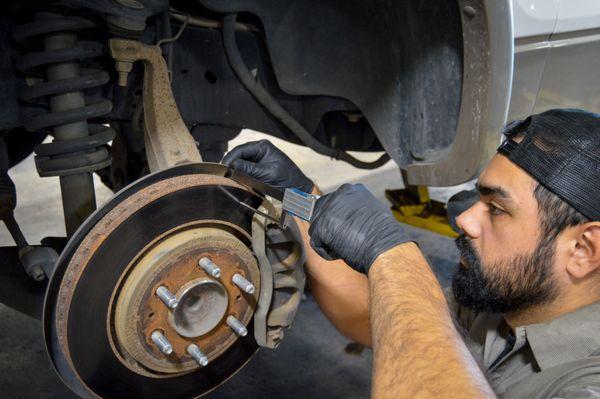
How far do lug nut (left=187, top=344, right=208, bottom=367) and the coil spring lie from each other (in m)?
0.37

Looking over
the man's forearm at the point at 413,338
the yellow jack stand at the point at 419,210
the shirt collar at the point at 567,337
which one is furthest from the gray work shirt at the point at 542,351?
the yellow jack stand at the point at 419,210

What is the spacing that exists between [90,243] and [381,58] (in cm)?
87

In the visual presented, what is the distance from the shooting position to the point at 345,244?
36.7 inches

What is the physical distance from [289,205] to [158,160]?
26cm

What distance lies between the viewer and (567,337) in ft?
2.75

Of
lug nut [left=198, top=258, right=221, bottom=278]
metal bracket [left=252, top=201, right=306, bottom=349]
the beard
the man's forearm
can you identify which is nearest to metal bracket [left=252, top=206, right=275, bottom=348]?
metal bracket [left=252, top=201, right=306, bottom=349]

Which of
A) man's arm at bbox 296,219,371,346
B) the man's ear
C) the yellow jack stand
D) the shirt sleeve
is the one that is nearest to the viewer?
the shirt sleeve

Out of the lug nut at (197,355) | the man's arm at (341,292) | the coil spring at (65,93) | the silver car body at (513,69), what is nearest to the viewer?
the coil spring at (65,93)

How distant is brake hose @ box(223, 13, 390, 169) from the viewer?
4.30 feet

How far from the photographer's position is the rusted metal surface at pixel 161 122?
1.04m

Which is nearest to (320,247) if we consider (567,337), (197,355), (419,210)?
(197,355)

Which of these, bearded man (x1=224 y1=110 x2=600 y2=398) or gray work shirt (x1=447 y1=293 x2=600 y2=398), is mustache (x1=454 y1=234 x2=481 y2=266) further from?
gray work shirt (x1=447 y1=293 x2=600 y2=398)

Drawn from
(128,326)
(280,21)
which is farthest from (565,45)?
(128,326)

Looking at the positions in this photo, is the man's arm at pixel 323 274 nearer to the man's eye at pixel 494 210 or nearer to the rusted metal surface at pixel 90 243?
the rusted metal surface at pixel 90 243
